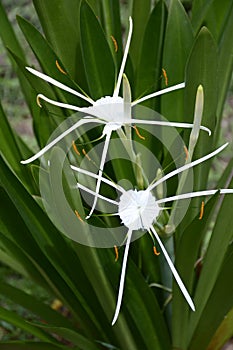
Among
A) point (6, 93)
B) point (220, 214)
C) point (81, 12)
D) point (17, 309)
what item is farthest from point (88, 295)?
point (6, 93)

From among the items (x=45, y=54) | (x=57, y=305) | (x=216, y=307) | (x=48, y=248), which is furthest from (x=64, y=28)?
(x=57, y=305)

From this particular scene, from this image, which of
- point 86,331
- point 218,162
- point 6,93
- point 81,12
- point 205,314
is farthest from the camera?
point 6,93

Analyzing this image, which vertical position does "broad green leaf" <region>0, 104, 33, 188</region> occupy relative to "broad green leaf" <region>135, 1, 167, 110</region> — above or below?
below

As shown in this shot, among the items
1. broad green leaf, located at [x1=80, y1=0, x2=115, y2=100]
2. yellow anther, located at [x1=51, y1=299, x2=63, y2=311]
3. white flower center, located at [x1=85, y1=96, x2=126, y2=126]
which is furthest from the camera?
yellow anther, located at [x1=51, y1=299, x2=63, y2=311]

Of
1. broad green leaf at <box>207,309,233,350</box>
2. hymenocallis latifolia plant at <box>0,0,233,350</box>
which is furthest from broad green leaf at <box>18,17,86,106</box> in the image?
broad green leaf at <box>207,309,233,350</box>

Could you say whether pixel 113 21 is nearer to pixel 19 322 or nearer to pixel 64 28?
pixel 64 28

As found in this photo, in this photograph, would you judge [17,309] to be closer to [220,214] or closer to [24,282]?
[24,282]

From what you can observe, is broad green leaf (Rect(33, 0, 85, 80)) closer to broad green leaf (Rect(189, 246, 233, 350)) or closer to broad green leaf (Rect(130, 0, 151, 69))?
broad green leaf (Rect(130, 0, 151, 69))
